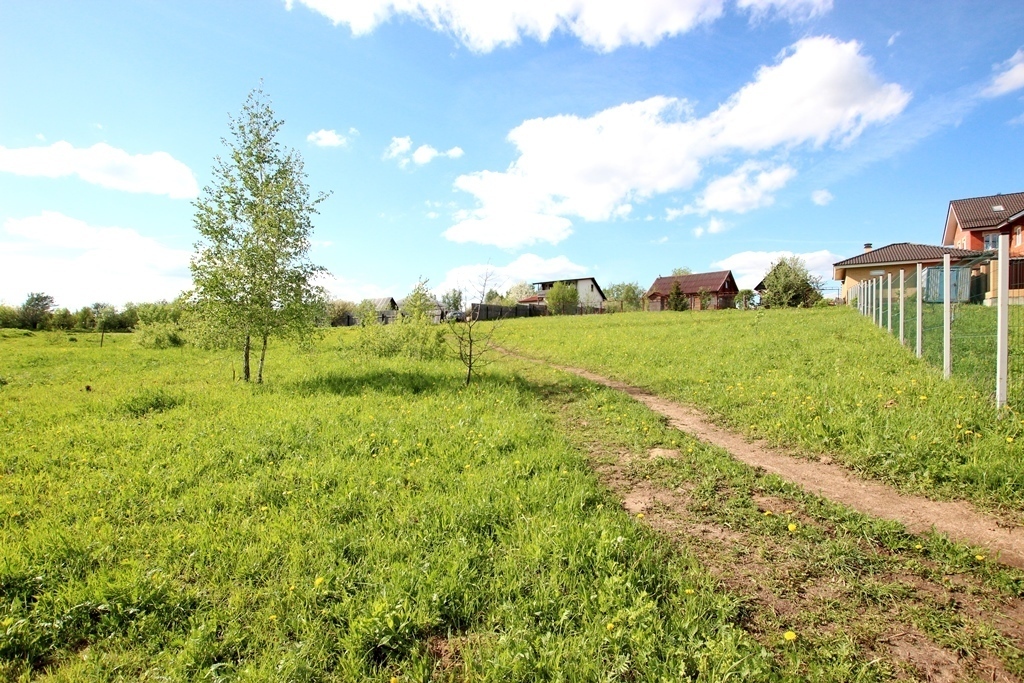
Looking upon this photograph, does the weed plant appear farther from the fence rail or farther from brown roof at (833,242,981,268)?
brown roof at (833,242,981,268)

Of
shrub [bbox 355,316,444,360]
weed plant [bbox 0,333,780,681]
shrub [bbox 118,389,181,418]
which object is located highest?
shrub [bbox 355,316,444,360]

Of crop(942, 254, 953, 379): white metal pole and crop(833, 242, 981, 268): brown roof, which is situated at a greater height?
crop(833, 242, 981, 268): brown roof

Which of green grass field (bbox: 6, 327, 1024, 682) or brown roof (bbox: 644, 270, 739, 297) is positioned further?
brown roof (bbox: 644, 270, 739, 297)

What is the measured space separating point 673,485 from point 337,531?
301cm

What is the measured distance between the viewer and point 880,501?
408cm

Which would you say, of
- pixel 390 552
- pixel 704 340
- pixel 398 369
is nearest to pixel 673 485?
pixel 390 552

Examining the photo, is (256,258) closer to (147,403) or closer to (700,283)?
(147,403)

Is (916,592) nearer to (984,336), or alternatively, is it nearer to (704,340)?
(984,336)

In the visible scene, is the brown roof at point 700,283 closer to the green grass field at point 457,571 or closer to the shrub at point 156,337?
the shrub at point 156,337

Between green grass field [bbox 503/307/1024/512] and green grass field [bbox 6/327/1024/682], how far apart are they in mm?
1159

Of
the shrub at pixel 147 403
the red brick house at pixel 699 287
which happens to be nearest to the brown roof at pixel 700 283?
the red brick house at pixel 699 287

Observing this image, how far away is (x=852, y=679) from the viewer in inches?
90.6

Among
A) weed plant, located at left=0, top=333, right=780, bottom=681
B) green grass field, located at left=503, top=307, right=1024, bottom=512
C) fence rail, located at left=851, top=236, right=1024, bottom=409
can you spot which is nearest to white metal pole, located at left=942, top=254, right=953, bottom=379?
fence rail, located at left=851, top=236, right=1024, bottom=409

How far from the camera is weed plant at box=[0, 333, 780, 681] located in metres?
2.55
